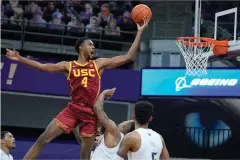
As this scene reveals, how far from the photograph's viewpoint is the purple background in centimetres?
1702

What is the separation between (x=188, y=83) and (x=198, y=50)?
286 centimetres

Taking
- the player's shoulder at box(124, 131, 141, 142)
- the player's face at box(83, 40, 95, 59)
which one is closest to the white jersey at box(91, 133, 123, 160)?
the player's face at box(83, 40, 95, 59)

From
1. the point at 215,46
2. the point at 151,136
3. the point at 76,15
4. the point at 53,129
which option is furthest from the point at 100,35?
the point at 151,136

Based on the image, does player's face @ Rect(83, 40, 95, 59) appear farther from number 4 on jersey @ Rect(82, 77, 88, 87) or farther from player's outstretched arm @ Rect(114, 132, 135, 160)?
player's outstretched arm @ Rect(114, 132, 135, 160)

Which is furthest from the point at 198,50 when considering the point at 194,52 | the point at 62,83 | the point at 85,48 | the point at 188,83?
the point at 85,48

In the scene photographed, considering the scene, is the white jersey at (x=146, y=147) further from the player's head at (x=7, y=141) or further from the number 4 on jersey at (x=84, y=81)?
the player's head at (x=7, y=141)

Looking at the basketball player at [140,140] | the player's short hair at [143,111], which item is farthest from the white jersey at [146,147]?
the player's short hair at [143,111]

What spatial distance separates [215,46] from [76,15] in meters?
6.79

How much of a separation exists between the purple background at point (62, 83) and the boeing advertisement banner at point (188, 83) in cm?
104

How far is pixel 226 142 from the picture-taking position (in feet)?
53.2

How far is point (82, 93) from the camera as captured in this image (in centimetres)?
759

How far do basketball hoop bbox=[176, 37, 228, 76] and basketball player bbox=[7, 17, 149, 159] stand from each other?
5.47 meters

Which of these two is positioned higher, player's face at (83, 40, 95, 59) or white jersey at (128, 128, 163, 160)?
player's face at (83, 40, 95, 59)

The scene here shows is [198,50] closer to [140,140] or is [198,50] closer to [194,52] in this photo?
[194,52]
